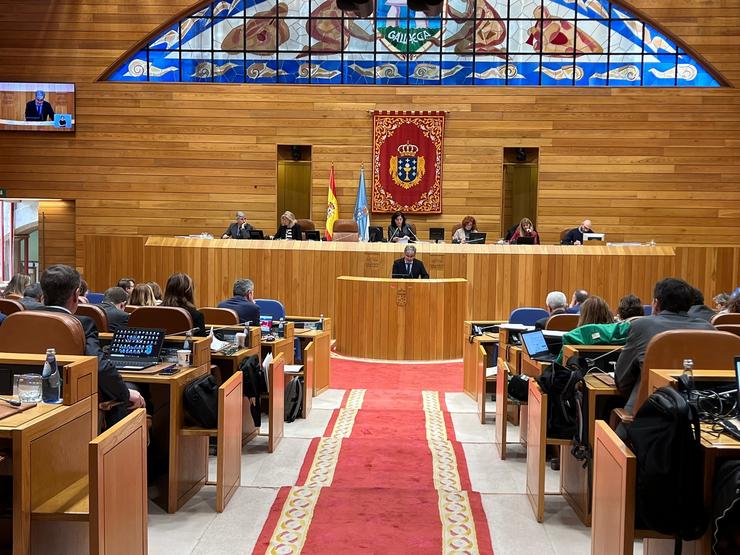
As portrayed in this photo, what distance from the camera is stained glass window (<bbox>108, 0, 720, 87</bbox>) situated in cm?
1330

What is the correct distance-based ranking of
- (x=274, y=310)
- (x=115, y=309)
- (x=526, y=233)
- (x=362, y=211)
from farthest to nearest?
1. (x=362, y=211)
2. (x=526, y=233)
3. (x=274, y=310)
4. (x=115, y=309)

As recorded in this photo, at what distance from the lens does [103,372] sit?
11.3ft

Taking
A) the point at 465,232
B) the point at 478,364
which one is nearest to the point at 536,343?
the point at 478,364

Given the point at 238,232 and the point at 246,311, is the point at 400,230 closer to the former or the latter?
the point at 238,232

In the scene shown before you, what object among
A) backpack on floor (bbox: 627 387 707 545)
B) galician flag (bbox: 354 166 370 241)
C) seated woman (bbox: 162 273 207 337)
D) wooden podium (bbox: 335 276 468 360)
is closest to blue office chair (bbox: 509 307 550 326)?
wooden podium (bbox: 335 276 468 360)

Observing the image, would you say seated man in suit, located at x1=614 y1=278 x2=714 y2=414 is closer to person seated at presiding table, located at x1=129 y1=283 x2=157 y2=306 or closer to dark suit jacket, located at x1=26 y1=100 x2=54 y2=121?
person seated at presiding table, located at x1=129 y1=283 x2=157 y2=306

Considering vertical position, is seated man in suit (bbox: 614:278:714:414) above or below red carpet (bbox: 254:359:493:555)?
above

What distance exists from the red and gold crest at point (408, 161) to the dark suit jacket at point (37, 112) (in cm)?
544

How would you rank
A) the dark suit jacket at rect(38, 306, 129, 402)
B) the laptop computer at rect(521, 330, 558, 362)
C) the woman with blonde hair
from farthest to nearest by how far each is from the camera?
the woman with blonde hair < the laptop computer at rect(521, 330, 558, 362) < the dark suit jacket at rect(38, 306, 129, 402)

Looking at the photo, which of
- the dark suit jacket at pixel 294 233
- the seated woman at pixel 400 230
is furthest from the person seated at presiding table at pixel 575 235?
the dark suit jacket at pixel 294 233

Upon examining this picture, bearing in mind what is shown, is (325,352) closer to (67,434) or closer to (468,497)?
(468,497)

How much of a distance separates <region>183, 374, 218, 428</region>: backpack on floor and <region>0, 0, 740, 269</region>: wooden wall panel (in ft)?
31.2

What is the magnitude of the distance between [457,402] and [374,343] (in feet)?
7.56

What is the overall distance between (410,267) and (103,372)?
6596 millimetres
